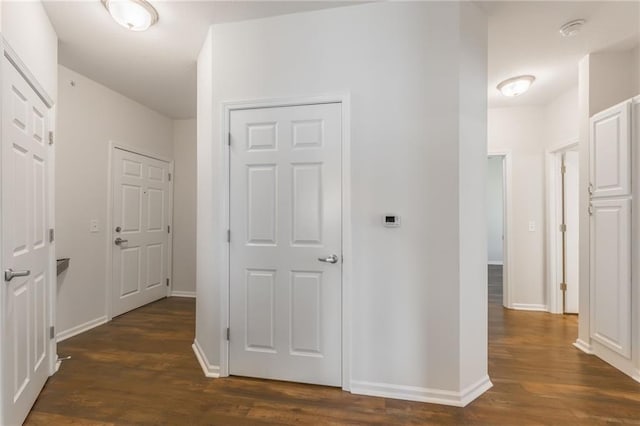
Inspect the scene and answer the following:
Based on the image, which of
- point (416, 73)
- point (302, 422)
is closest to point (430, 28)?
point (416, 73)

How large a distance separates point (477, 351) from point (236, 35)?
2928mm

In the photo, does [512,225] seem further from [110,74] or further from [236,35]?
[110,74]

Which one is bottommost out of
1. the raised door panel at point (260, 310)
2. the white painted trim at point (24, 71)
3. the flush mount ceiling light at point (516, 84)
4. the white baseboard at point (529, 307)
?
the white baseboard at point (529, 307)

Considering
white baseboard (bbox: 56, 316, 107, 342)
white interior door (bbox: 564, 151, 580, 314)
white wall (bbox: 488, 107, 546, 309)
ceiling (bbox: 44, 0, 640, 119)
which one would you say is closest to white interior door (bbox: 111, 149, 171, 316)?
white baseboard (bbox: 56, 316, 107, 342)

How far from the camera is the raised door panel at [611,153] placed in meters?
2.56

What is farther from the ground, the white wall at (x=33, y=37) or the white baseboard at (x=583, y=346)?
the white wall at (x=33, y=37)

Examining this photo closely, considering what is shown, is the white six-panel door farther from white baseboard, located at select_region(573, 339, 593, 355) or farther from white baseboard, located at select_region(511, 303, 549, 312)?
white baseboard, located at select_region(511, 303, 549, 312)

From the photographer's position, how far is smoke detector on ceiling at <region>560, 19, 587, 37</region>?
8.12ft

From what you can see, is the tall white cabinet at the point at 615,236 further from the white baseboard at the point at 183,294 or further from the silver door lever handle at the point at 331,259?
the white baseboard at the point at 183,294

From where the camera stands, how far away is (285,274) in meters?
2.43

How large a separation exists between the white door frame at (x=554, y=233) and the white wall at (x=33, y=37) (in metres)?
5.16

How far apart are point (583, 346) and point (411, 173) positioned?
2.47 m

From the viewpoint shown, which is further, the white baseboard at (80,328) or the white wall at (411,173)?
the white baseboard at (80,328)

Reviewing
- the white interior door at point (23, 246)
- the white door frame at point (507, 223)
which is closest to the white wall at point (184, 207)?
the white interior door at point (23, 246)
